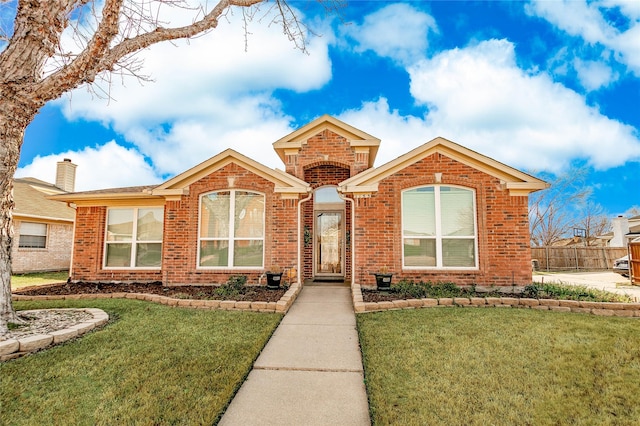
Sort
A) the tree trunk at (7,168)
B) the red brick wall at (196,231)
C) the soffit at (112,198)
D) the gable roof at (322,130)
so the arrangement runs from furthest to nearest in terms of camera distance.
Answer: the soffit at (112,198) → the gable roof at (322,130) → the red brick wall at (196,231) → the tree trunk at (7,168)

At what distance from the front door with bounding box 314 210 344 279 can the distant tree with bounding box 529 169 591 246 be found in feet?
86.8

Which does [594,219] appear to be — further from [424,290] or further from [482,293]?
[424,290]

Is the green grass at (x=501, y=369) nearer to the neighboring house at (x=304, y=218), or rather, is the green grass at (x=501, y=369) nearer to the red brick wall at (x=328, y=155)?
the neighboring house at (x=304, y=218)

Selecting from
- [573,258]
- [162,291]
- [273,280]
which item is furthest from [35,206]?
[573,258]

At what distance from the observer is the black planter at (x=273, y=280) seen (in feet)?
28.3

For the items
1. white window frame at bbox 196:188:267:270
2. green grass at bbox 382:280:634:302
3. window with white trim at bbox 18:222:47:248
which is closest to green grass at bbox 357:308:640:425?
green grass at bbox 382:280:634:302

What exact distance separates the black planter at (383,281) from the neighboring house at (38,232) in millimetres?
14799

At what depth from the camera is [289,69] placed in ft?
32.9

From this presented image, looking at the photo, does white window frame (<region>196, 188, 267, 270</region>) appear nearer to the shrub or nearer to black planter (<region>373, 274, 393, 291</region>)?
black planter (<region>373, 274, 393, 291</region>)

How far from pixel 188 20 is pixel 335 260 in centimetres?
794

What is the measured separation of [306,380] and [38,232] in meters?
18.1

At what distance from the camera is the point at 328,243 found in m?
11.4

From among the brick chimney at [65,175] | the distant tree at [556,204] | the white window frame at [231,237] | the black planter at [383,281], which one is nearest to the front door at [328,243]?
the white window frame at [231,237]

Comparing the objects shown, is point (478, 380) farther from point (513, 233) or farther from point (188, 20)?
point (188, 20)
